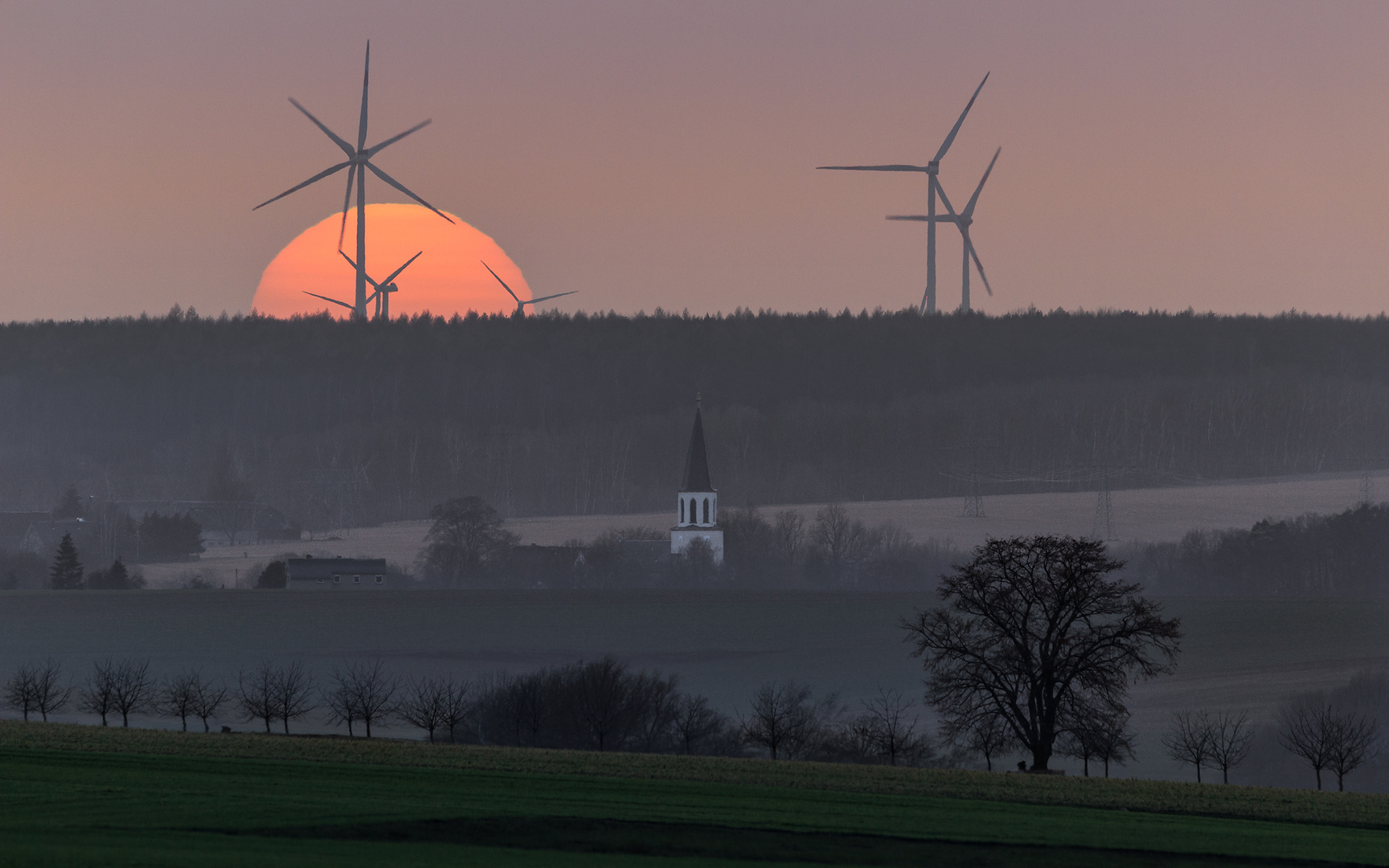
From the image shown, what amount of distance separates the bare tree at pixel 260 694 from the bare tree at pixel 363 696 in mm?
3260

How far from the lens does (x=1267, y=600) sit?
154750mm

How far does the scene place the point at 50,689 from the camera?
104m

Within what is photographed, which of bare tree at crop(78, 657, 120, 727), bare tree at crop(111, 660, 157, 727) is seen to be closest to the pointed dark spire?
bare tree at crop(111, 660, 157, 727)

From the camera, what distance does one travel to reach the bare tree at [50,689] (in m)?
88.8

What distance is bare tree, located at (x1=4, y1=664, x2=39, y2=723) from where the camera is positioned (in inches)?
3469

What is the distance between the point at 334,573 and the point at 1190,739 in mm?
114669

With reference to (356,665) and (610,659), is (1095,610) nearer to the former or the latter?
(610,659)

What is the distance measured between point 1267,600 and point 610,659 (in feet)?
253

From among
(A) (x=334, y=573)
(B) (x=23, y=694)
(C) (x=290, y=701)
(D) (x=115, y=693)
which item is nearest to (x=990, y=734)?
(C) (x=290, y=701)

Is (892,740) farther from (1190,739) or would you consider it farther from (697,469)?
(697,469)

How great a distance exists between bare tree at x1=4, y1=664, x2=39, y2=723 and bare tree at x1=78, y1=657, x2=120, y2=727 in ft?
9.07

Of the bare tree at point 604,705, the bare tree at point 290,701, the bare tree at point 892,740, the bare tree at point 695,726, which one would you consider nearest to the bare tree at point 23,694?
the bare tree at point 290,701

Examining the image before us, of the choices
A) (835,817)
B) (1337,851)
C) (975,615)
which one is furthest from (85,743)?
(1337,851)

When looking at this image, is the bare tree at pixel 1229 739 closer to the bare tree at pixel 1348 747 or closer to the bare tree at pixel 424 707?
the bare tree at pixel 1348 747
